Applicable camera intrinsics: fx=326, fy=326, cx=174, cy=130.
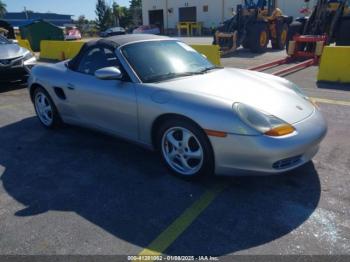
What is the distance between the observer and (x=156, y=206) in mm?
2982

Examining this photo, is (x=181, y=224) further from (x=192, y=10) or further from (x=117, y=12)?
(x=117, y=12)

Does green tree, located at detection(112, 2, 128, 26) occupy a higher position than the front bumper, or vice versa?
green tree, located at detection(112, 2, 128, 26)

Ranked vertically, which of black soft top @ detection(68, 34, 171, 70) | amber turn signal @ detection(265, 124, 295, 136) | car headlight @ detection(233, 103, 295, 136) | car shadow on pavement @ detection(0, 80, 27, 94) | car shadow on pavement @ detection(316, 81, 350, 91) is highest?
black soft top @ detection(68, 34, 171, 70)

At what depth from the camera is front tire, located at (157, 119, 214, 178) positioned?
3066 mm

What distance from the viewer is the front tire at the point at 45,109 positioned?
491 centimetres

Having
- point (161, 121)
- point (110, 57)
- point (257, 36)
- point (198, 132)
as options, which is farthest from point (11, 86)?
point (257, 36)

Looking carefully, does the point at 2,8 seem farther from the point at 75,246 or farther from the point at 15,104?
the point at 75,246

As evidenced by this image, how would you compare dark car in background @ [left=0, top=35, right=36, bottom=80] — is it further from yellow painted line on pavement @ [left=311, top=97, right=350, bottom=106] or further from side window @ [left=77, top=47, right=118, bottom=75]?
yellow painted line on pavement @ [left=311, top=97, right=350, bottom=106]

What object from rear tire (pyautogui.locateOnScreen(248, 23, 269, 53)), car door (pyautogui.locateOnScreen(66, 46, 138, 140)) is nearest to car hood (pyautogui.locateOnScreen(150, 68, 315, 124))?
car door (pyautogui.locateOnScreen(66, 46, 138, 140))

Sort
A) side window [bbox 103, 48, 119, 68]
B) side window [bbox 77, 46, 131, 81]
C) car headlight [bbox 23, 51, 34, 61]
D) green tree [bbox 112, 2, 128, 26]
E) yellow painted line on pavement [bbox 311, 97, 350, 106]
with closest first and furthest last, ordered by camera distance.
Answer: side window [bbox 103, 48, 119, 68], side window [bbox 77, 46, 131, 81], yellow painted line on pavement [bbox 311, 97, 350, 106], car headlight [bbox 23, 51, 34, 61], green tree [bbox 112, 2, 128, 26]

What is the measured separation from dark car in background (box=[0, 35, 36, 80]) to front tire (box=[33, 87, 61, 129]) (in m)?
3.26

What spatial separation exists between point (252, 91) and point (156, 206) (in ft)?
4.90

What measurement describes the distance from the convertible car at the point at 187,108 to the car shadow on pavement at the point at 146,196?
0.29 meters

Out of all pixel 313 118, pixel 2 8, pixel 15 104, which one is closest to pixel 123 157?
pixel 313 118
